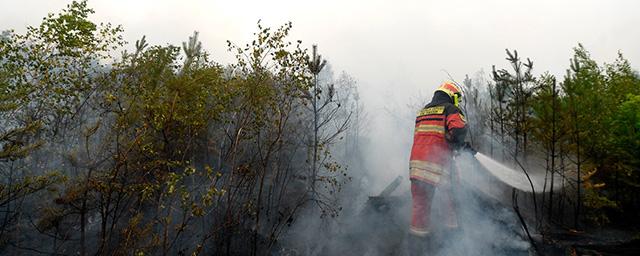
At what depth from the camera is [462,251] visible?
238 inches

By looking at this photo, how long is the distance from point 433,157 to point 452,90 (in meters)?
1.46

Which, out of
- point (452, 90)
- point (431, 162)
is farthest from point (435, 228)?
point (452, 90)

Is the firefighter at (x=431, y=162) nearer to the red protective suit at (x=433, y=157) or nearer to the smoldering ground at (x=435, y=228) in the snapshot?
the red protective suit at (x=433, y=157)

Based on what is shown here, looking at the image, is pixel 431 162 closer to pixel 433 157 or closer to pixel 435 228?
pixel 433 157

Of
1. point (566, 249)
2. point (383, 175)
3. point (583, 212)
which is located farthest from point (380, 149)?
point (566, 249)

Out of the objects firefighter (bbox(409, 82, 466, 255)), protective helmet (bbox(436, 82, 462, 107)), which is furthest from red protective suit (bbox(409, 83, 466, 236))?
protective helmet (bbox(436, 82, 462, 107))

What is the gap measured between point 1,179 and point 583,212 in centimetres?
2127

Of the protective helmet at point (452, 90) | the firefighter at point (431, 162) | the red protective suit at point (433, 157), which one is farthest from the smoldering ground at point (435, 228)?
the protective helmet at point (452, 90)

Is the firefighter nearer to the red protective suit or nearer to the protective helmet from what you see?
Result: the red protective suit

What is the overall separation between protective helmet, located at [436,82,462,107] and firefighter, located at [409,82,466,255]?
0.34 ft

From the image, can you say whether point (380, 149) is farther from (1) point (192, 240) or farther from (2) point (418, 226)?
(2) point (418, 226)

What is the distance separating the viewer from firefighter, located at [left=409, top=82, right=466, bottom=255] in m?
5.57

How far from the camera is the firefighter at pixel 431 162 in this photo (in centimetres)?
557

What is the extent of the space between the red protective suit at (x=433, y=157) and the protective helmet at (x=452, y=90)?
0.59 ft
